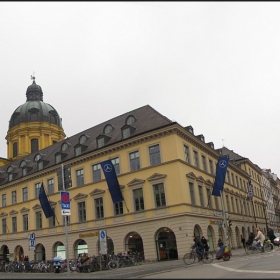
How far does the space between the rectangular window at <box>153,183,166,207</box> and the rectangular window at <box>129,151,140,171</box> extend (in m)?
2.90

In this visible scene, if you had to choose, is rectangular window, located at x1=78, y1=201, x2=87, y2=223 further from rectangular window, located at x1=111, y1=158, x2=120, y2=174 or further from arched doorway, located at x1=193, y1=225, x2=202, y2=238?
arched doorway, located at x1=193, y1=225, x2=202, y2=238

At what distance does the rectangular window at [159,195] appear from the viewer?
32.2 metres

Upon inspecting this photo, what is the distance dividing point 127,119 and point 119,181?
22.7 feet

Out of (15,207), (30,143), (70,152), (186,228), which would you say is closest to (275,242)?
(186,228)

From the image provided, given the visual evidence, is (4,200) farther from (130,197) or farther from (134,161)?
(134,161)

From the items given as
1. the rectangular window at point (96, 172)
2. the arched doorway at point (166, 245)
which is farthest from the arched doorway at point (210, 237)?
the rectangular window at point (96, 172)

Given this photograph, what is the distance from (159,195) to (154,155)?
371 cm

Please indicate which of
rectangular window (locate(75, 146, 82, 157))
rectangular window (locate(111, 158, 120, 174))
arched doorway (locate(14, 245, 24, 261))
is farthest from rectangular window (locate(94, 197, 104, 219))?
arched doorway (locate(14, 245, 24, 261))

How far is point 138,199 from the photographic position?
3375 centimetres

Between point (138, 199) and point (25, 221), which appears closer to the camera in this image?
point (138, 199)

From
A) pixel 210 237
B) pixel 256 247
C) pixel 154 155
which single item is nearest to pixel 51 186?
pixel 154 155

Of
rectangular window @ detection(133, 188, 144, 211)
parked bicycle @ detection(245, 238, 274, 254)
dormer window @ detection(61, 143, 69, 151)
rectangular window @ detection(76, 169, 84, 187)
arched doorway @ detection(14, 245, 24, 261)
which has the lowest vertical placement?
parked bicycle @ detection(245, 238, 274, 254)

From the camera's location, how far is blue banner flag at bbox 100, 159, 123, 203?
3331cm

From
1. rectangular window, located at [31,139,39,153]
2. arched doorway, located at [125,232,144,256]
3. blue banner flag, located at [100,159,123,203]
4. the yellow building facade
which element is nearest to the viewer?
the yellow building facade
